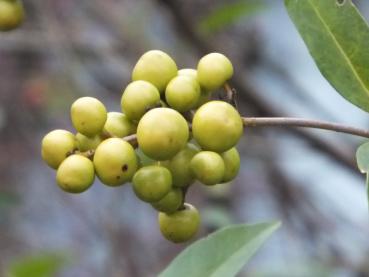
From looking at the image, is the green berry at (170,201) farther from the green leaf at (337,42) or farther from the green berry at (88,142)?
the green leaf at (337,42)

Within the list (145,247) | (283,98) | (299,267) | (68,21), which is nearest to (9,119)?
(68,21)

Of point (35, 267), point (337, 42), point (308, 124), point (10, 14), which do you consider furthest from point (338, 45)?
point (35, 267)

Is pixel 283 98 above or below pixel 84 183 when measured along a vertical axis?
below

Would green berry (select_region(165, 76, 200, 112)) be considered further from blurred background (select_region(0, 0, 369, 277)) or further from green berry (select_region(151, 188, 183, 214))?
blurred background (select_region(0, 0, 369, 277))

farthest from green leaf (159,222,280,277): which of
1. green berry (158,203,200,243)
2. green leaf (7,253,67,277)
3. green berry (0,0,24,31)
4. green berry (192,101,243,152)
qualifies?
green leaf (7,253,67,277)

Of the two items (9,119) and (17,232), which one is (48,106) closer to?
(9,119)

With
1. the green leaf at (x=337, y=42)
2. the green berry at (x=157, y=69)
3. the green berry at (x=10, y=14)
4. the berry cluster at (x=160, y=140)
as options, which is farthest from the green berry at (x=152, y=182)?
the green berry at (x=10, y=14)
